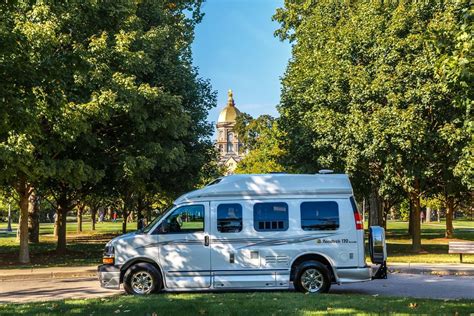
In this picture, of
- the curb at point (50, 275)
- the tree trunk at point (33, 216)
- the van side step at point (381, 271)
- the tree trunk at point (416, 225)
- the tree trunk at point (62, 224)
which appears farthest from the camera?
the tree trunk at point (33, 216)

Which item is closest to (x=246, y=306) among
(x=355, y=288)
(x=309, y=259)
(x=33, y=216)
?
(x=309, y=259)

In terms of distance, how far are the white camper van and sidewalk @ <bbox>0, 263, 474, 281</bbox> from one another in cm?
498

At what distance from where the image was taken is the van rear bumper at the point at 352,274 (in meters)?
11.3

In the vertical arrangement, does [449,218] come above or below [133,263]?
above

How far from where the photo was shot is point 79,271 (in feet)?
53.2

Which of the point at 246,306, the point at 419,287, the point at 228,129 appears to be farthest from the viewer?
the point at 228,129

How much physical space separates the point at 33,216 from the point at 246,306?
887 inches

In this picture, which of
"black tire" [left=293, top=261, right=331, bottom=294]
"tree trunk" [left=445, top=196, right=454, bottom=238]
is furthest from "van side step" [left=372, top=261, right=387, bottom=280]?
"tree trunk" [left=445, top=196, right=454, bottom=238]

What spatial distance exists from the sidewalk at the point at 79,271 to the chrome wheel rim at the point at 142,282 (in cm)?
514

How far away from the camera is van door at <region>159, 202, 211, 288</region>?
450 inches

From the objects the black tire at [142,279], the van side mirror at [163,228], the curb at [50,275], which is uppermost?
the van side mirror at [163,228]

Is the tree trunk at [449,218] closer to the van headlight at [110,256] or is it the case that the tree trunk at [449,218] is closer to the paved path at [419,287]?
the paved path at [419,287]

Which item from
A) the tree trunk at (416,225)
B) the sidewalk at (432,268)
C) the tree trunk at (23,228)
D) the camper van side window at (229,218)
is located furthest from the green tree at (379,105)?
the tree trunk at (23,228)

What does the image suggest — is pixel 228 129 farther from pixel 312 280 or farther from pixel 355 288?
pixel 312 280
